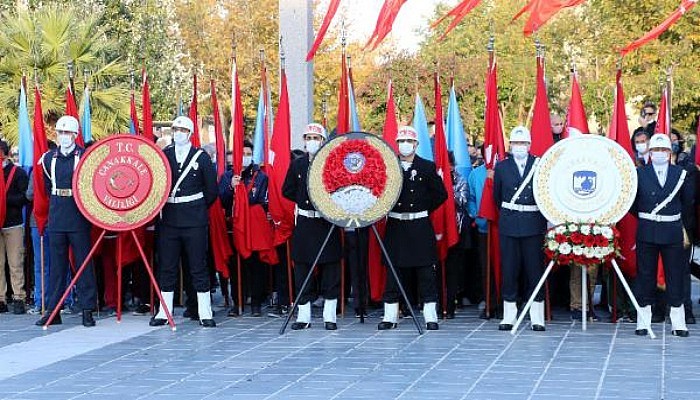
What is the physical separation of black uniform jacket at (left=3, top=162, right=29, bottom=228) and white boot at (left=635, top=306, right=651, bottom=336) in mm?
6396

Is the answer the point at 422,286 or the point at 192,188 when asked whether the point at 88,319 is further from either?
the point at 422,286

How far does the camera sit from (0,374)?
985cm

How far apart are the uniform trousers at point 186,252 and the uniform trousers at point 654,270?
4109mm

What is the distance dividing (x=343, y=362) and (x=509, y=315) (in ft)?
8.63

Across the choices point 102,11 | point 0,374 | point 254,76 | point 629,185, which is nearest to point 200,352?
point 0,374

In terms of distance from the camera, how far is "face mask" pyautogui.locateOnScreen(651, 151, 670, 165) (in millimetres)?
11922

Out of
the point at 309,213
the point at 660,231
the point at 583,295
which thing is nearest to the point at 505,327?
the point at 583,295

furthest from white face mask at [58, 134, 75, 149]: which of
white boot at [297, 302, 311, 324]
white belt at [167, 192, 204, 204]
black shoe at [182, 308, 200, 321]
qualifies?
white boot at [297, 302, 311, 324]

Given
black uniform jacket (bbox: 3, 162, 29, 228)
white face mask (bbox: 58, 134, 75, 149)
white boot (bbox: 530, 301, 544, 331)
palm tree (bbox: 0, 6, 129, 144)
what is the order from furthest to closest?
palm tree (bbox: 0, 6, 129, 144) → black uniform jacket (bbox: 3, 162, 29, 228) → white face mask (bbox: 58, 134, 75, 149) → white boot (bbox: 530, 301, 544, 331)

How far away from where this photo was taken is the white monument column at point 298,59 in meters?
16.0

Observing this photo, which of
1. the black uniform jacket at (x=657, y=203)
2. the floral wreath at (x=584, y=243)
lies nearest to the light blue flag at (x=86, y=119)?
the floral wreath at (x=584, y=243)

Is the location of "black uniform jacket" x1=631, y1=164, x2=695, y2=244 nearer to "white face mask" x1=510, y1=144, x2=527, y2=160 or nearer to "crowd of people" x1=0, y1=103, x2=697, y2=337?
"crowd of people" x1=0, y1=103, x2=697, y2=337

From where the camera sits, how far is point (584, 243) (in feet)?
39.0

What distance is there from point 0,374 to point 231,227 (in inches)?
165
